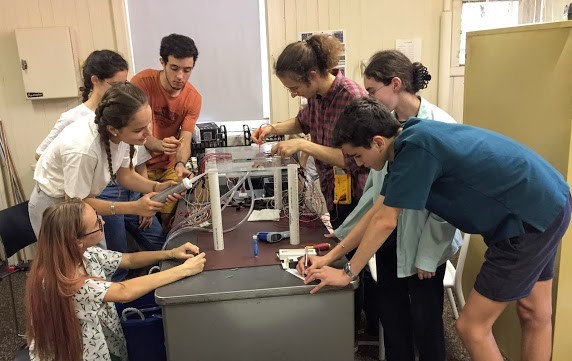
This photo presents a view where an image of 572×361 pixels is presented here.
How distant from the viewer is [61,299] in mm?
1422

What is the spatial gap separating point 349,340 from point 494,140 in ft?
2.39

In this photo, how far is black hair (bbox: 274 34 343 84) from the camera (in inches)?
69.4

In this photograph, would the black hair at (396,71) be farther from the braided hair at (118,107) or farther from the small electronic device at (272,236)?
the braided hair at (118,107)

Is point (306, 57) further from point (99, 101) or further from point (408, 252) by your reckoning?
point (99, 101)

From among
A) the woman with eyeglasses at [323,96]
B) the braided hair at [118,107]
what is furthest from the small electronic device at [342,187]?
the braided hair at [118,107]

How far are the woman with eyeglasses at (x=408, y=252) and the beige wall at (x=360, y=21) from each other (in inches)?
66.3

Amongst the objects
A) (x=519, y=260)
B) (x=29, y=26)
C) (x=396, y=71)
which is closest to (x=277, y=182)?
(x=396, y=71)

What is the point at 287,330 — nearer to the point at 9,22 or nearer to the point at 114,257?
the point at 114,257

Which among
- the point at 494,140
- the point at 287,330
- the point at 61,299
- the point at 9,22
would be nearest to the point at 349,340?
the point at 287,330

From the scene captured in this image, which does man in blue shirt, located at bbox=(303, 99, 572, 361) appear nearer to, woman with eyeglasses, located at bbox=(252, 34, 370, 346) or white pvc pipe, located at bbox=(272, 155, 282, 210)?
woman with eyeglasses, located at bbox=(252, 34, 370, 346)

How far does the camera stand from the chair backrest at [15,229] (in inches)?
88.0

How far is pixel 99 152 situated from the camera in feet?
5.54

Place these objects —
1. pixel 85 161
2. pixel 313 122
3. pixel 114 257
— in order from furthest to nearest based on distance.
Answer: pixel 313 122 < pixel 114 257 < pixel 85 161

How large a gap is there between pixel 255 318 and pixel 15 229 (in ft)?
5.02
